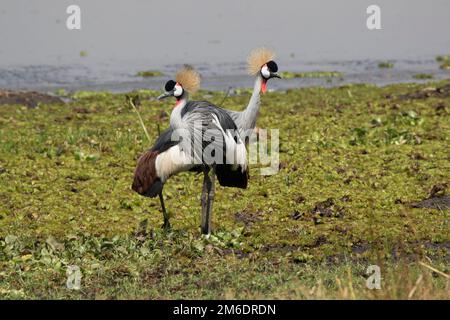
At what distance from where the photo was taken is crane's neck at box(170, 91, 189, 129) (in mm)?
9250

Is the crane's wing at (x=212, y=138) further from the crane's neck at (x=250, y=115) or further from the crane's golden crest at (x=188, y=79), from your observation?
the crane's neck at (x=250, y=115)

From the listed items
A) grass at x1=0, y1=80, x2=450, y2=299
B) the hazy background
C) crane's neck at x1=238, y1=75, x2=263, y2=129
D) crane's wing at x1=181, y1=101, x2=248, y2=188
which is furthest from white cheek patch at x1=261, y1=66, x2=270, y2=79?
the hazy background

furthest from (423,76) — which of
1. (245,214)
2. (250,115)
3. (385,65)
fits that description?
(250,115)

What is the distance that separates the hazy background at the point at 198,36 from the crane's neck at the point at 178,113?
1181 centimetres

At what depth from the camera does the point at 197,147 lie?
9.17 metres

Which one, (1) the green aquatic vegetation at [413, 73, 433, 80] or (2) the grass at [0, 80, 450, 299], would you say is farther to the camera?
(1) the green aquatic vegetation at [413, 73, 433, 80]

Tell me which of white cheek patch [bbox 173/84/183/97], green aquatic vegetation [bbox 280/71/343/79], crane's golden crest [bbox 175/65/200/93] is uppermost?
green aquatic vegetation [bbox 280/71/343/79]

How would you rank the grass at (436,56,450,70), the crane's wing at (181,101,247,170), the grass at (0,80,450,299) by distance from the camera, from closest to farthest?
the grass at (0,80,450,299)
the crane's wing at (181,101,247,170)
the grass at (436,56,450,70)

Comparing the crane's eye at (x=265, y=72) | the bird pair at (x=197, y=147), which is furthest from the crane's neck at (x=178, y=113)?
the crane's eye at (x=265, y=72)

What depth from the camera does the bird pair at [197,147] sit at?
9180 millimetres

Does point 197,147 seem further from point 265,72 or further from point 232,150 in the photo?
point 265,72

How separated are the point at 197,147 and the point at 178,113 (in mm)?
433

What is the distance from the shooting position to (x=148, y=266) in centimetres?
852

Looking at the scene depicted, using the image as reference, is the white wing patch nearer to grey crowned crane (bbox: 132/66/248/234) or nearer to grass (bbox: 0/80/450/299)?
grey crowned crane (bbox: 132/66/248/234)
